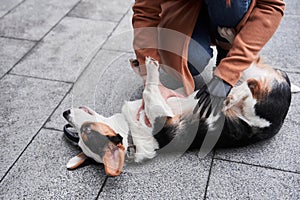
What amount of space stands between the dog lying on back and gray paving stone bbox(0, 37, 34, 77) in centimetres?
86

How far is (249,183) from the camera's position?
1.57m

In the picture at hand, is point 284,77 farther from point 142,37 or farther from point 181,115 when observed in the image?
point 142,37

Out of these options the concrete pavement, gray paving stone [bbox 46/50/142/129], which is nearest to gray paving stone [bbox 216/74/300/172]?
the concrete pavement

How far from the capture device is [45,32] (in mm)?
2607

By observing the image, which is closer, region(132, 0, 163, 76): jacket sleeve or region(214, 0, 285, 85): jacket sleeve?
region(214, 0, 285, 85): jacket sleeve

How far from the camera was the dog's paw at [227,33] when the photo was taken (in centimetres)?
161

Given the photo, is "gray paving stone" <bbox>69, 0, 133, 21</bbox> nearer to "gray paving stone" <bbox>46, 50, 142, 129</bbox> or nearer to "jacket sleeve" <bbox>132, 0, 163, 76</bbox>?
"gray paving stone" <bbox>46, 50, 142, 129</bbox>

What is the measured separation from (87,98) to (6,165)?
510 mm

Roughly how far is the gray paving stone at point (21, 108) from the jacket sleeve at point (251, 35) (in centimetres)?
95

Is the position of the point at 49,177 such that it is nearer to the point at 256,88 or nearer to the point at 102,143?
the point at 102,143

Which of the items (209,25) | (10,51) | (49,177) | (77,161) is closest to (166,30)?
(209,25)

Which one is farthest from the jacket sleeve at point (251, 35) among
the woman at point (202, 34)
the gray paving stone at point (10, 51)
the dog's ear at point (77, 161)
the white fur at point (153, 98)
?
the gray paving stone at point (10, 51)

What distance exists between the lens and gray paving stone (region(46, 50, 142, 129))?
1.92 m

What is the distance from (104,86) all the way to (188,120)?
26.6 inches
